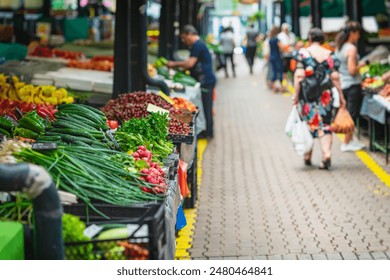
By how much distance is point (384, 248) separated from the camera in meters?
8.68

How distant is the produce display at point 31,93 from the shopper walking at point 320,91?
3266 mm

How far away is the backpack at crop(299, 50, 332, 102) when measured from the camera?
41.2ft

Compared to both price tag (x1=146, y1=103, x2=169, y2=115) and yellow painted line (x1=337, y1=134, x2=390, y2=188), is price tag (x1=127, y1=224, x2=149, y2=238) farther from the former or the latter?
yellow painted line (x1=337, y1=134, x2=390, y2=188)

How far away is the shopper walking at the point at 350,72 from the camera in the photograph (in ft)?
48.0

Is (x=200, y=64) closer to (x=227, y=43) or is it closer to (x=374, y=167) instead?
(x=374, y=167)

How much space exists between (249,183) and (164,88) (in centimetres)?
175

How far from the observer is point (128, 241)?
5.05m

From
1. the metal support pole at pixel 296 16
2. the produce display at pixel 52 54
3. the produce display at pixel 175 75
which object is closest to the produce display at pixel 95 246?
the produce display at pixel 175 75

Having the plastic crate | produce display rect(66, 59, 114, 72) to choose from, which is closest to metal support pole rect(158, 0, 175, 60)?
produce display rect(66, 59, 114, 72)

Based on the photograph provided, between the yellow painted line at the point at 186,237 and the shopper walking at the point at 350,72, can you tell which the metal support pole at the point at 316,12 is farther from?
the yellow painted line at the point at 186,237

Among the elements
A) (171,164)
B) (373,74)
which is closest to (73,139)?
(171,164)

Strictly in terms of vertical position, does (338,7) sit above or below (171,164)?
above

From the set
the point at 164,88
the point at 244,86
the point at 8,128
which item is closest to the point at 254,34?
the point at 244,86

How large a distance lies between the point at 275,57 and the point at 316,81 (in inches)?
563
